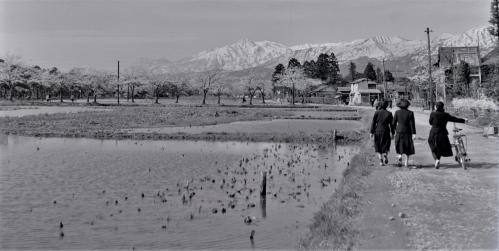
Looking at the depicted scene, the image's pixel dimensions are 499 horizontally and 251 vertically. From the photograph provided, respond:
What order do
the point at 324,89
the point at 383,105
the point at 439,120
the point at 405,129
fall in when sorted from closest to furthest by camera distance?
the point at 439,120 < the point at 405,129 < the point at 383,105 < the point at 324,89

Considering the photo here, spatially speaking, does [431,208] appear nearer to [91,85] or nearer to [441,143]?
[441,143]

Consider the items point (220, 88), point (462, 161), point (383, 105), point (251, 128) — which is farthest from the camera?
point (220, 88)

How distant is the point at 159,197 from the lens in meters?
13.7

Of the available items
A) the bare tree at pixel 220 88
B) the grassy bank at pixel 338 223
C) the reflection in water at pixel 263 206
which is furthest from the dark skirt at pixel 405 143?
the bare tree at pixel 220 88

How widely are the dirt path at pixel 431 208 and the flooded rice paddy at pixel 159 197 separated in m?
1.77

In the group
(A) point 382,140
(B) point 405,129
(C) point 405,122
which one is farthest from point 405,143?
(A) point 382,140

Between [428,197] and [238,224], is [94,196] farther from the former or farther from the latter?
[428,197]

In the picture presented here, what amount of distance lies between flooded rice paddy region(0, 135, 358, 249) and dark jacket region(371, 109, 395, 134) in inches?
90.9

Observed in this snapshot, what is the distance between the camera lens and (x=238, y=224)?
1129cm

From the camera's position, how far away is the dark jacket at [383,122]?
1432 cm

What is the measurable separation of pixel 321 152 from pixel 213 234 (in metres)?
14.6

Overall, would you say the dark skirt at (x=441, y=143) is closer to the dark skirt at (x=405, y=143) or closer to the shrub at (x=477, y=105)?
the dark skirt at (x=405, y=143)

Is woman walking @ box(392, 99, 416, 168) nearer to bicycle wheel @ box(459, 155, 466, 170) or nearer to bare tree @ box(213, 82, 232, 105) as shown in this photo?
bicycle wheel @ box(459, 155, 466, 170)

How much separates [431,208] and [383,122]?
5.12 meters
